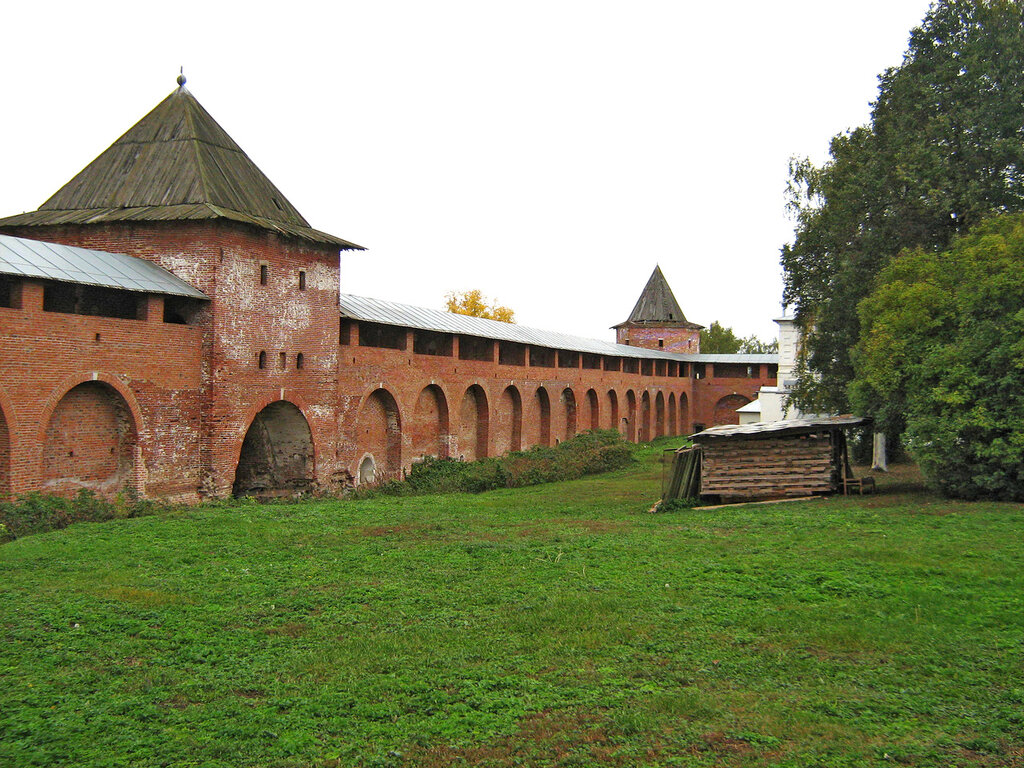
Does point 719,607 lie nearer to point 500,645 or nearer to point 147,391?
point 500,645

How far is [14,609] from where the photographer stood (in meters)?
7.88

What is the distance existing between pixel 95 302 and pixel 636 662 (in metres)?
12.5

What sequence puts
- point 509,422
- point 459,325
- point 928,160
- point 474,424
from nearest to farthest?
1. point 928,160
2. point 459,325
3. point 474,424
4. point 509,422

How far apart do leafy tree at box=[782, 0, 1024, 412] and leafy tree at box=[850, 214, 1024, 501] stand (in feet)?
8.15

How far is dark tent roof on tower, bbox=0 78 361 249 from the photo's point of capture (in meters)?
16.6

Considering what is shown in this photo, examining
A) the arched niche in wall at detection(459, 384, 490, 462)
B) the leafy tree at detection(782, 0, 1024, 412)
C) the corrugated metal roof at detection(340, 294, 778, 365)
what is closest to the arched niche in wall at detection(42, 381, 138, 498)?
the corrugated metal roof at detection(340, 294, 778, 365)

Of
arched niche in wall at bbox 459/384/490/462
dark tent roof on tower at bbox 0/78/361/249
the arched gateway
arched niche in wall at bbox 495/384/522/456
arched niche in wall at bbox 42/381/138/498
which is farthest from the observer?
arched niche in wall at bbox 495/384/522/456

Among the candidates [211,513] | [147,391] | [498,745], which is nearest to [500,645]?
[498,745]

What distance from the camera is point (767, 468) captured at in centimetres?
1542

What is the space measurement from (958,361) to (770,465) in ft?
11.4

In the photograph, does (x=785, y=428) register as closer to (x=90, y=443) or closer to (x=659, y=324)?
(x=90, y=443)

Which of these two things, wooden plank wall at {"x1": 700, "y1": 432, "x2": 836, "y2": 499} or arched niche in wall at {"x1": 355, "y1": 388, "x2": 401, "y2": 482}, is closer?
wooden plank wall at {"x1": 700, "y1": 432, "x2": 836, "y2": 499}

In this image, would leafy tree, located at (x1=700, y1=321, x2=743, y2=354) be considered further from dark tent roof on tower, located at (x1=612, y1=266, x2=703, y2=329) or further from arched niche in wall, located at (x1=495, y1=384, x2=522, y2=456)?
arched niche in wall, located at (x1=495, y1=384, x2=522, y2=456)

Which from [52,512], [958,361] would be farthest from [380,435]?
[958,361]
